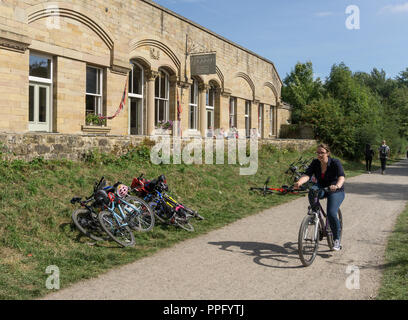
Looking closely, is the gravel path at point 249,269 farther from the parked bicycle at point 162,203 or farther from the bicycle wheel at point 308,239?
the parked bicycle at point 162,203

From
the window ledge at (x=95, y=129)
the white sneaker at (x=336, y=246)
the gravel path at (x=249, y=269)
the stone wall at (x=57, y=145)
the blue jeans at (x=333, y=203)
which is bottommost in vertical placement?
the gravel path at (x=249, y=269)

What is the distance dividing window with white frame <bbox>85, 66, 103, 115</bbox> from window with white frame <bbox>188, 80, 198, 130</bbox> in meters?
7.02

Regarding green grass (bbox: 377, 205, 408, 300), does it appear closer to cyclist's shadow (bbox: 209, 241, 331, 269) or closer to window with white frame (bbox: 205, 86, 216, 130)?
cyclist's shadow (bbox: 209, 241, 331, 269)

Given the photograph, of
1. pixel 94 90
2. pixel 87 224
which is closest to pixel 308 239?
pixel 87 224

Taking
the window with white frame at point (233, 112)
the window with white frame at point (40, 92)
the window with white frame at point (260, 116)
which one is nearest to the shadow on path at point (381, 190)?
the window with white frame at point (233, 112)

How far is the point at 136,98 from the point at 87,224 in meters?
11.8

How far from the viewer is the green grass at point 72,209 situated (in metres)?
5.50

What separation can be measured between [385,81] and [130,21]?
83989mm

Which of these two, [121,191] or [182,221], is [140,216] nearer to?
[121,191]

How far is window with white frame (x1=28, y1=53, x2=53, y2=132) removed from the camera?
13.2 metres

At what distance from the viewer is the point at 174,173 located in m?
12.1

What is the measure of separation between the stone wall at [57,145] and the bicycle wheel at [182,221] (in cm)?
437

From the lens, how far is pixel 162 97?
64.3ft
